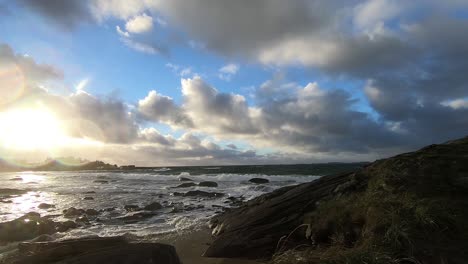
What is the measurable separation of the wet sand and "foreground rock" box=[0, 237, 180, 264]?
289 centimetres

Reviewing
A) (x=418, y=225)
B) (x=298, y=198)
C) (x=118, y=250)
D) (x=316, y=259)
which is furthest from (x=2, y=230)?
(x=418, y=225)

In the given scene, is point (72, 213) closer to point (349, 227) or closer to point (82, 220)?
point (82, 220)

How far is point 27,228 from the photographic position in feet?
48.8

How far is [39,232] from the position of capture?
15023 millimetres

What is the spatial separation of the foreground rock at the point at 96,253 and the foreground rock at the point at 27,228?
26.5 ft

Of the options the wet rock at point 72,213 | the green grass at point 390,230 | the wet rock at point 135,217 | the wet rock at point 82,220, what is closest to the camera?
the green grass at point 390,230

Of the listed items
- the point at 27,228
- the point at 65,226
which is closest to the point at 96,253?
the point at 27,228

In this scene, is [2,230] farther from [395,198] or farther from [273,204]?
[395,198]

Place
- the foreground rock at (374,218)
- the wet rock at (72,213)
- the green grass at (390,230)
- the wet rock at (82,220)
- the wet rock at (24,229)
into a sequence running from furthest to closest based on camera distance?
the wet rock at (72,213) → the wet rock at (82,220) → the wet rock at (24,229) → the foreground rock at (374,218) → the green grass at (390,230)

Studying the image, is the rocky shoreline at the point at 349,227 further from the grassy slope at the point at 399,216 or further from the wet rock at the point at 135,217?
the wet rock at the point at 135,217

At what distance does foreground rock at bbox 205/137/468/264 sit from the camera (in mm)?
5328

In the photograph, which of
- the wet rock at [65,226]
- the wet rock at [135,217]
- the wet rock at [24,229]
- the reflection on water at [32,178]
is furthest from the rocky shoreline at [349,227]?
the reflection on water at [32,178]

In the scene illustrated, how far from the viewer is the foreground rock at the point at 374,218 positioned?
533 cm

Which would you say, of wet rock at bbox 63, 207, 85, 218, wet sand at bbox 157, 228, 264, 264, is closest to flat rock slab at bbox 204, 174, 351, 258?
wet sand at bbox 157, 228, 264, 264
